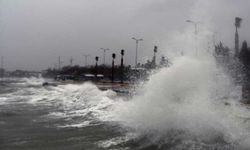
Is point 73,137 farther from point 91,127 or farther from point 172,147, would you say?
point 172,147

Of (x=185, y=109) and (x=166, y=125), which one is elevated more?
(x=185, y=109)

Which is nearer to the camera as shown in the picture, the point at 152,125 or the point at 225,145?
the point at 225,145

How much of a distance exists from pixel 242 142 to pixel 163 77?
5213mm

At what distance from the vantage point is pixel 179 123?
13.4m

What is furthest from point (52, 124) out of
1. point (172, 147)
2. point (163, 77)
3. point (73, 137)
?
point (172, 147)

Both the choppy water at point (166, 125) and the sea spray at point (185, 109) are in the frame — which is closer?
the choppy water at point (166, 125)

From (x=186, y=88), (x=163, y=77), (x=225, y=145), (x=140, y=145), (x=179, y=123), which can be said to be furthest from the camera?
(x=163, y=77)

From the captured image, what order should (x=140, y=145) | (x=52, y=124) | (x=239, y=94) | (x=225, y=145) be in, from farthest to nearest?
(x=239, y=94), (x=52, y=124), (x=140, y=145), (x=225, y=145)

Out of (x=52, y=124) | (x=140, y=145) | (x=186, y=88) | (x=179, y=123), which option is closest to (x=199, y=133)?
(x=179, y=123)

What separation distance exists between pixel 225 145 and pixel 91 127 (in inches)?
279

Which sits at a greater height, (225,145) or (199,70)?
(199,70)

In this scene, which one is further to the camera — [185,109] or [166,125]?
[185,109]

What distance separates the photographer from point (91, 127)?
17.0 meters

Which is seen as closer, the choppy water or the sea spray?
the choppy water
